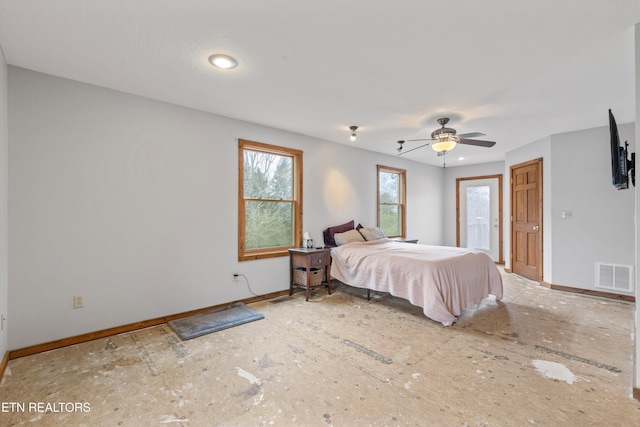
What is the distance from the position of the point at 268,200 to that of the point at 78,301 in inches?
92.4

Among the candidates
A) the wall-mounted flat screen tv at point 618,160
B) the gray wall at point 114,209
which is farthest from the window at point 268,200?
the wall-mounted flat screen tv at point 618,160

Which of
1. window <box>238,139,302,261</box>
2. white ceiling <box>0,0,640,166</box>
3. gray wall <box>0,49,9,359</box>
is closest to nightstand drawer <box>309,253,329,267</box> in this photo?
window <box>238,139,302,261</box>

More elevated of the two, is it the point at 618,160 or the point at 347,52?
the point at 347,52

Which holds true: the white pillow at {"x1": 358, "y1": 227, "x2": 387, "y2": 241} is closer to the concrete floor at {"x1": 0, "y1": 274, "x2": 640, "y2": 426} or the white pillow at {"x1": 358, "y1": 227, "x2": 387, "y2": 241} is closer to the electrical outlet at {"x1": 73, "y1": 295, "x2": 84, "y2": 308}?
the concrete floor at {"x1": 0, "y1": 274, "x2": 640, "y2": 426}

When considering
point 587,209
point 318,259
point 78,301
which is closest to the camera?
point 78,301

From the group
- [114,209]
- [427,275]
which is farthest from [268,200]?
[427,275]

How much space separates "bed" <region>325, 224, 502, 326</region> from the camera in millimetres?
3220

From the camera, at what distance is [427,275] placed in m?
→ 3.25

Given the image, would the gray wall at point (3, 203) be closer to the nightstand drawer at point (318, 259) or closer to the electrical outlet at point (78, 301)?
the electrical outlet at point (78, 301)

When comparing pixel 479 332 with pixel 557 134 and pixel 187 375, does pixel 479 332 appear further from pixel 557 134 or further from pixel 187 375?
pixel 557 134

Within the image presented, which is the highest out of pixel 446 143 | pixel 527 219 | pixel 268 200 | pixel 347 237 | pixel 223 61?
pixel 223 61

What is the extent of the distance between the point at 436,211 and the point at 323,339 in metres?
5.72

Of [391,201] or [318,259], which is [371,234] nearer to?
[318,259]

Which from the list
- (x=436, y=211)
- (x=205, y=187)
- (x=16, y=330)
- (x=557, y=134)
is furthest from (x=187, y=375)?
(x=436, y=211)
